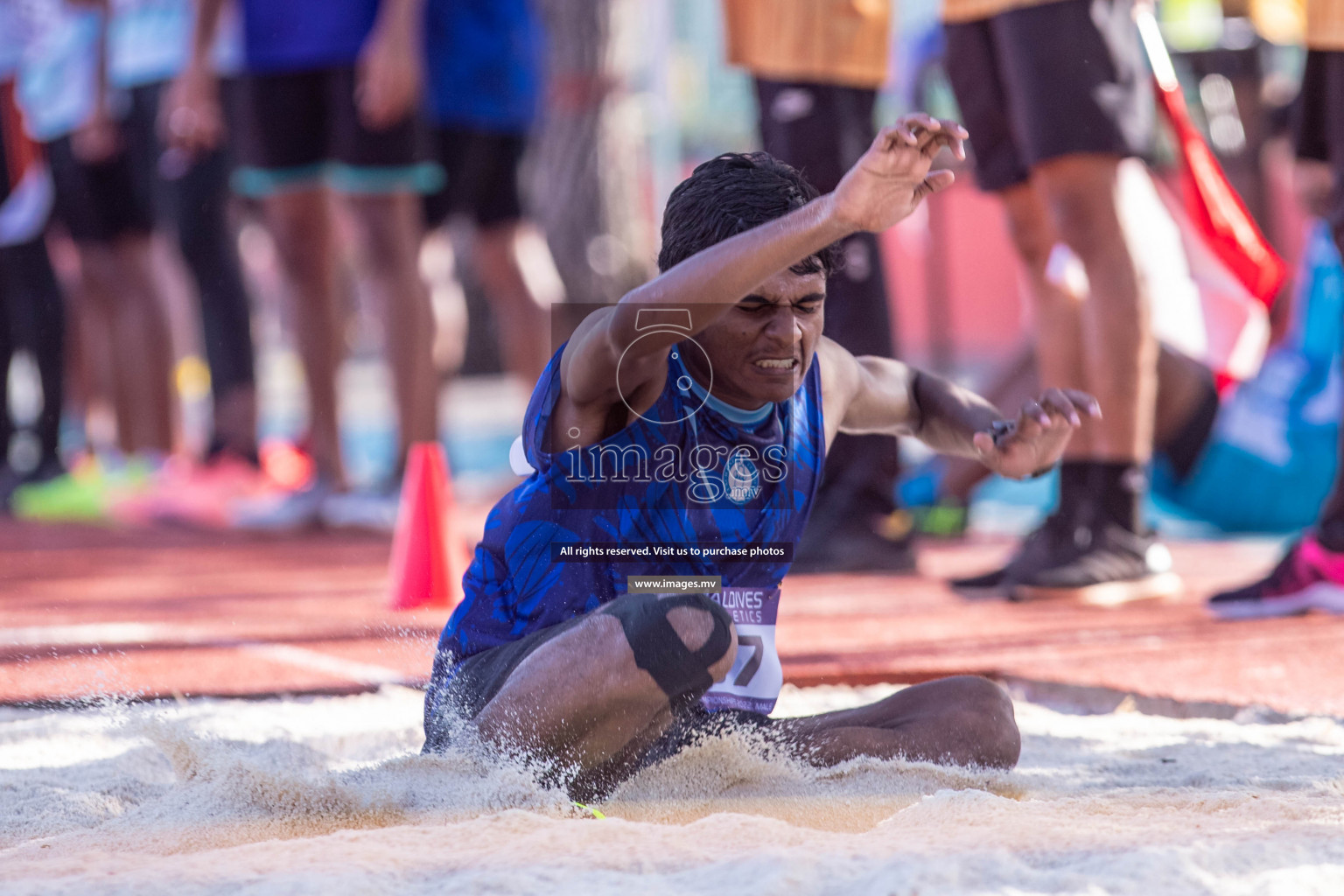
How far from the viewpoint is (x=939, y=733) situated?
6.91 feet

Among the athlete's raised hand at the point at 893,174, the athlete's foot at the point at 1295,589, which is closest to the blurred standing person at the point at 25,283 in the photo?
the athlete's foot at the point at 1295,589

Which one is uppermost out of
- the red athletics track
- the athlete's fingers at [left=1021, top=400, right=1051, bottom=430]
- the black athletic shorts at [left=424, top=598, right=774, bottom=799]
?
the athlete's fingers at [left=1021, top=400, right=1051, bottom=430]

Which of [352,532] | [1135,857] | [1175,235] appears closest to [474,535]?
[352,532]

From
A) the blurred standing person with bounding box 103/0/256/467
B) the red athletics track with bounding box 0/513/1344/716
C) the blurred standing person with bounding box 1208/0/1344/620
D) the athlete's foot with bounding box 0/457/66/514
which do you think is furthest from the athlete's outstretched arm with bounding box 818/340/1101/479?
the athlete's foot with bounding box 0/457/66/514

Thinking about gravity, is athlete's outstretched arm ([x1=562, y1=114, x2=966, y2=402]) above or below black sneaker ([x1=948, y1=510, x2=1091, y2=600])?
above

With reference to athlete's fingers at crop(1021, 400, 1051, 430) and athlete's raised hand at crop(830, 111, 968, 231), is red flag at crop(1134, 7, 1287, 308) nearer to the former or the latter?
athlete's fingers at crop(1021, 400, 1051, 430)

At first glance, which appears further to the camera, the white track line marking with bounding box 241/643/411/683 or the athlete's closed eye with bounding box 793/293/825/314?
the white track line marking with bounding box 241/643/411/683

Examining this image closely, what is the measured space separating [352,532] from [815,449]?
3487mm

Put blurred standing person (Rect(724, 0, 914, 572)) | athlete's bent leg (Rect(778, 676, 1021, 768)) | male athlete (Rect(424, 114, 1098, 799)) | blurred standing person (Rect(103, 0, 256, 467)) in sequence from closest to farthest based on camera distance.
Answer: male athlete (Rect(424, 114, 1098, 799)), athlete's bent leg (Rect(778, 676, 1021, 768)), blurred standing person (Rect(724, 0, 914, 572)), blurred standing person (Rect(103, 0, 256, 467))

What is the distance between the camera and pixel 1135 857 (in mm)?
1487

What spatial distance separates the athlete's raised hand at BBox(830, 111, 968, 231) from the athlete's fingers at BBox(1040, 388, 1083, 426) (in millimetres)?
434

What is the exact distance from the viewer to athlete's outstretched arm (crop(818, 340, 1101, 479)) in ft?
6.57

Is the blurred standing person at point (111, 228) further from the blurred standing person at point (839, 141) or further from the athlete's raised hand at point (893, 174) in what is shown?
the athlete's raised hand at point (893, 174)

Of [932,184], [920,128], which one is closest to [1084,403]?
[932,184]
